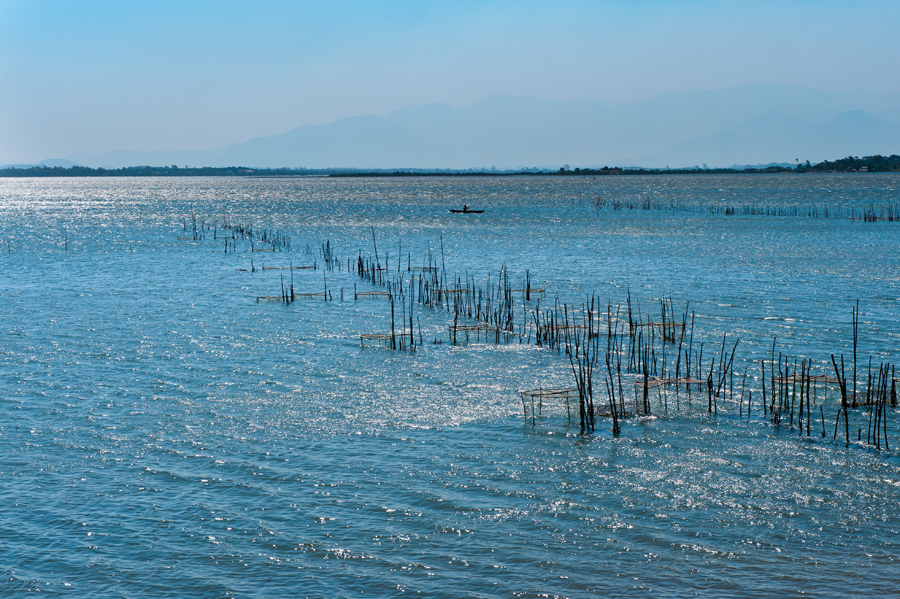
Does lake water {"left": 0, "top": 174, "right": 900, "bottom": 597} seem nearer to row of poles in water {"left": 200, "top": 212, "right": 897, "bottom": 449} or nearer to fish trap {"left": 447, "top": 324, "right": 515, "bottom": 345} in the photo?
row of poles in water {"left": 200, "top": 212, "right": 897, "bottom": 449}

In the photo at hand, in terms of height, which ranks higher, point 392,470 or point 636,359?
point 636,359

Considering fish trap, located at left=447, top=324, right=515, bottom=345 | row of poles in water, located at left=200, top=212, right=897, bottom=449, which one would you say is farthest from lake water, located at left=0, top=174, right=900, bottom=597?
fish trap, located at left=447, top=324, right=515, bottom=345

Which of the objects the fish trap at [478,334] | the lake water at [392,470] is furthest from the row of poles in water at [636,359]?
the lake water at [392,470]

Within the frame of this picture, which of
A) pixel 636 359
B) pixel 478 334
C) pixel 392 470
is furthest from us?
pixel 478 334

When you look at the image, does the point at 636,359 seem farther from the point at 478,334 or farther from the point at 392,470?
the point at 392,470

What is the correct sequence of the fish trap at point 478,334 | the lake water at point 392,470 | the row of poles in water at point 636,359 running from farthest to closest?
the fish trap at point 478,334 → the row of poles in water at point 636,359 → the lake water at point 392,470

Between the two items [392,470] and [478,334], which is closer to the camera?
[392,470]

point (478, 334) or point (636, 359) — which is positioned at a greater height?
point (478, 334)

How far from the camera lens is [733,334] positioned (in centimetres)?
2505

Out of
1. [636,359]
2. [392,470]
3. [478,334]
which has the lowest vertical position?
[392,470]

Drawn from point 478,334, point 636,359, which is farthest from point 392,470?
point 478,334

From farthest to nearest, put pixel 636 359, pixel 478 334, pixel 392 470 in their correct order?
pixel 478 334 < pixel 636 359 < pixel 392 470

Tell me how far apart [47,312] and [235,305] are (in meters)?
7.57

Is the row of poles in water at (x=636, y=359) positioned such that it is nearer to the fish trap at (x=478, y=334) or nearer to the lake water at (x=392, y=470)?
the fish trap at (x=478, y=334)
